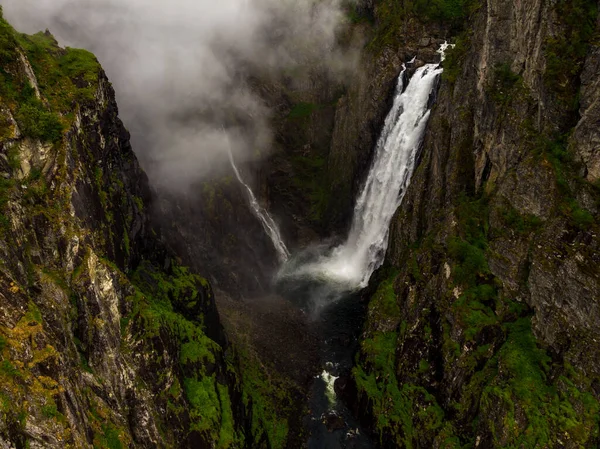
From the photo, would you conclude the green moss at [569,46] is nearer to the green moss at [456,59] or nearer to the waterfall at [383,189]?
the green moss at [456,59]

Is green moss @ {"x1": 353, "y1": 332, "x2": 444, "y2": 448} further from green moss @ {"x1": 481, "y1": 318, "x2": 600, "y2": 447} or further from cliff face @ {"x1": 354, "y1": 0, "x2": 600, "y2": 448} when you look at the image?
green moss @ {"x1": 481, "y1": 318, "x2": 600, "y2": 447}

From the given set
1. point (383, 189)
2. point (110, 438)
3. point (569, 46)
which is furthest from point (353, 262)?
point (110, 438)

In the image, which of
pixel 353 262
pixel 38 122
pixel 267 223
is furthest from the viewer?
pixel 267 223

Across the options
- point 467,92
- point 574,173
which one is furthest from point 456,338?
point 467,92

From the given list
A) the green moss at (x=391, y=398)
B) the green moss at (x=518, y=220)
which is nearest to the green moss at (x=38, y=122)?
the green moss at (x=518, y=220)

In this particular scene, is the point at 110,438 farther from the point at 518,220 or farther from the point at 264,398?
the point at 518,220

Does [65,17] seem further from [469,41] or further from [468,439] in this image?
[468,439]
